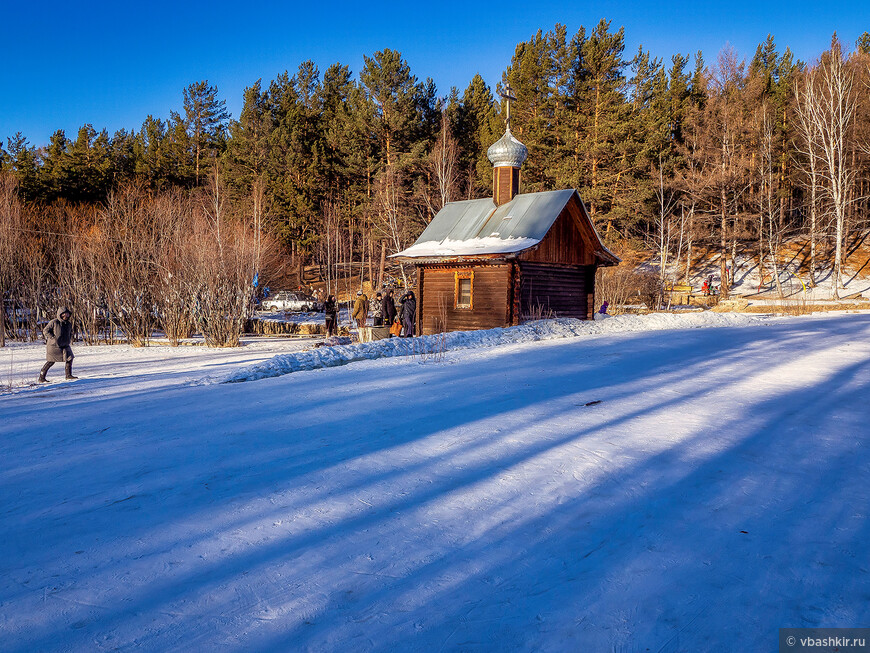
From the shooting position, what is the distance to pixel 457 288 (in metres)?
22.2

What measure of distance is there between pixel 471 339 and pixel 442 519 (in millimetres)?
11351

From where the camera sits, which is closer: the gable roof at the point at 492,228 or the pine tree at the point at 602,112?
the gable roof at the point at 492,228

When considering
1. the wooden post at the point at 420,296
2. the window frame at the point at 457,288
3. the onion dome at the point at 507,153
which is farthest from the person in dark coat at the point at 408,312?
the onion dome at the point at 507,153

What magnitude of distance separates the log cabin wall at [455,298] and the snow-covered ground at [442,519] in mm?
12173

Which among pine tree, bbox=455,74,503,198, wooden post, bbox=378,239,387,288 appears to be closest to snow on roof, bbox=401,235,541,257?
wooden post, bbox=378,239,387,288

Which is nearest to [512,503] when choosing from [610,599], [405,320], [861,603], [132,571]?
[610,599]

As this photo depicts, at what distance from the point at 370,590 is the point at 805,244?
4886 cm

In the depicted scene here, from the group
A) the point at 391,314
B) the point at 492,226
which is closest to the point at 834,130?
the point at 492,226

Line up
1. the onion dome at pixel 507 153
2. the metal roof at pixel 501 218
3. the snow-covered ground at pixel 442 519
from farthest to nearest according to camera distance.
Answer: the onion dome at pixel 507 153 < the metal roof at pixel 501 218 < the snow-covered ground at pixel 442 519

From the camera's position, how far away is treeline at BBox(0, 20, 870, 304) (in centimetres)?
3828

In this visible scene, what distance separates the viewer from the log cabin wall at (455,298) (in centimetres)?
2072

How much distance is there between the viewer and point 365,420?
22.8 ft

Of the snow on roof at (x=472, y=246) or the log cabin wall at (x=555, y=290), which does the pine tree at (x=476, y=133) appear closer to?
the log cabin wall at (x=555, y=290)

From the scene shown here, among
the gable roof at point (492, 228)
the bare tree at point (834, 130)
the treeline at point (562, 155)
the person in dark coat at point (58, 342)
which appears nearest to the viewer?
the person in dark coat at point (58, 342)
